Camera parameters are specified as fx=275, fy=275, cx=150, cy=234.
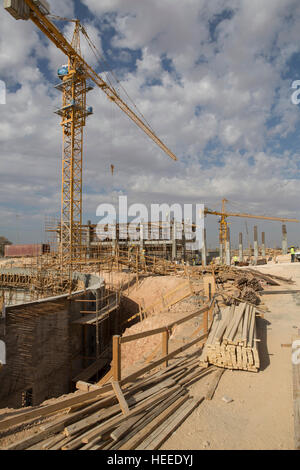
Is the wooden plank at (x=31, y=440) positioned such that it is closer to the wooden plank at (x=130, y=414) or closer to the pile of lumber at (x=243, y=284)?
the wooden plank at (x=130, y=414)

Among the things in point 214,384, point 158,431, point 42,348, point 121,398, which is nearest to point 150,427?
point 158,431

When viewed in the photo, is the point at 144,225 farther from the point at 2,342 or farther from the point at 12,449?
the point at 12,449

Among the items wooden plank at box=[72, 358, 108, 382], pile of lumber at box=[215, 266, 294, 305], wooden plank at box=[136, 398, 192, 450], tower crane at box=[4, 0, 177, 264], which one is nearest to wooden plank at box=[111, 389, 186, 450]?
wooden plank at box=[136, 398, 192, 450]

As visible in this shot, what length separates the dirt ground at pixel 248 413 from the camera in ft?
12.2

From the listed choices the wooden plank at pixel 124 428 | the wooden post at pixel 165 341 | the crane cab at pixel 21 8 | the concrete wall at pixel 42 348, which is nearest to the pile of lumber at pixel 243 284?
the concrete wall at pixel 42 348

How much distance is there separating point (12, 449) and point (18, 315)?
673 cm

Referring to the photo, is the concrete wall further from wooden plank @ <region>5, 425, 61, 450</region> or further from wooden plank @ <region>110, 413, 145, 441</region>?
wooden plank @ <region>110, 413, 145, 441</region>

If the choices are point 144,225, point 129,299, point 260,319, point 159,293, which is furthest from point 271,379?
point 144,225

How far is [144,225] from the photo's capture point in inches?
1206

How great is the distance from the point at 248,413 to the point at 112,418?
2.23 meters

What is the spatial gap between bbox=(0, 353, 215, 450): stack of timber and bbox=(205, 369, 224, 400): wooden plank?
224 millimetres

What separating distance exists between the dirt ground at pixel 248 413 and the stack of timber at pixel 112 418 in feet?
0.81

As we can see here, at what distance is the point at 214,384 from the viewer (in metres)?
5.27

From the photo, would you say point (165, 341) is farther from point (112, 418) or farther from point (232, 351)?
point (112, 418)
